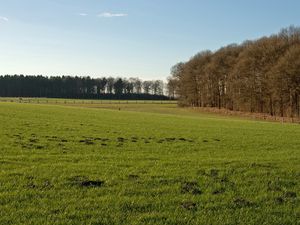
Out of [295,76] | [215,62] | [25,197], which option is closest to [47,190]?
[25,197]

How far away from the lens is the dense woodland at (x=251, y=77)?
70.9 meters

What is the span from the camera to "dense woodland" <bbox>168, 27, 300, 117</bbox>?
233 ft

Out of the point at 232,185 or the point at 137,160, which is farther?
the point at 137,160

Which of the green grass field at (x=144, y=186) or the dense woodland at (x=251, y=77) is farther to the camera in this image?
the dense woodland at (x=251, y=77)

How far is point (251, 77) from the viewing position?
8162 cm

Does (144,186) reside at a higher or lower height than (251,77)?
lower

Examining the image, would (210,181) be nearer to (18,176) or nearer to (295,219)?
(295,219)

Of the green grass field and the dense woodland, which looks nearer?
the green grass field

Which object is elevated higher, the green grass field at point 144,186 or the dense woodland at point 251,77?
the dense woodland at point 251,77

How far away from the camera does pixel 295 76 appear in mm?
69125

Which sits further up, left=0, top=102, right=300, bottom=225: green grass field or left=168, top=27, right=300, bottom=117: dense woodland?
left=168, top=27, right=300, bottom=117: dense woodland

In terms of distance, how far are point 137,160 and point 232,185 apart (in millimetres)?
5032

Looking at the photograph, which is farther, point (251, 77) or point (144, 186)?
point (251, 77)

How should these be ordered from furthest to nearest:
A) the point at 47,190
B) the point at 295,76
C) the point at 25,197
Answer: the point at 295,76 → the point at 47,190 → the point at 25,197
